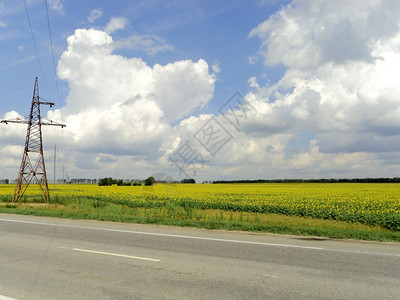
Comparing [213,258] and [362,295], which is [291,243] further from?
[362,295]

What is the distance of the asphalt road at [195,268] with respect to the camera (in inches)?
217

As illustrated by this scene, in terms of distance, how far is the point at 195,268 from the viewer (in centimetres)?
698

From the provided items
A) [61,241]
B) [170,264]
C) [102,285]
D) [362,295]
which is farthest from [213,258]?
[61,241]

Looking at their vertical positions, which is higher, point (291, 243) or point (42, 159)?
point (42, 159)

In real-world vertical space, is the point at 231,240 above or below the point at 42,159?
below

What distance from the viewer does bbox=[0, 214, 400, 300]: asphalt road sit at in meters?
5.51

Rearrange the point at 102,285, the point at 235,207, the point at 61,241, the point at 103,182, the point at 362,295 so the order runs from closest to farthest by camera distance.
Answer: the point at 362,295, the point at 102,285, the point at 61,241, the point at 235,207, the point at 103,182

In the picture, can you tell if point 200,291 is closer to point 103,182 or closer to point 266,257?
point 266,257

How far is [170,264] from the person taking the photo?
7305 millimetres

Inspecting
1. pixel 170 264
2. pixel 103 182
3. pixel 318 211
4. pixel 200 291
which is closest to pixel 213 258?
pixel 170 264

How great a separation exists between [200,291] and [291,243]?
5.53 meters

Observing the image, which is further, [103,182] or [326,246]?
[103,182]

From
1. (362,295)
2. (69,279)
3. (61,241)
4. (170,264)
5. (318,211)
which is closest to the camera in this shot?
(362,295)

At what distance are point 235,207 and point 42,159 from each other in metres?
18.1
